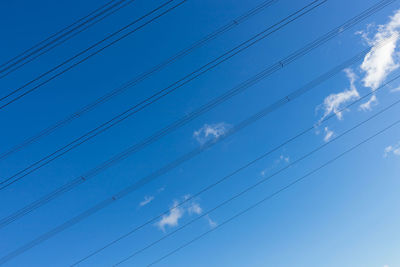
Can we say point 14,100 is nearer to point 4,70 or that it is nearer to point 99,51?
point 4,70

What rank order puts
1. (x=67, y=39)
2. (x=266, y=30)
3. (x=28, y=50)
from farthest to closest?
1. (x=266, y=30)
2. (x=67, y=39)
3. (x=28, y=50)

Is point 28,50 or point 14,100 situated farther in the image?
point 14,100

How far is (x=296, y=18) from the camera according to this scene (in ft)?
34.8

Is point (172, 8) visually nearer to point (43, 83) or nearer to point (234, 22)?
point (234, 22)

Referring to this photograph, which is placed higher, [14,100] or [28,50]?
[28,50]

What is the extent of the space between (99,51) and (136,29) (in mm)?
1836

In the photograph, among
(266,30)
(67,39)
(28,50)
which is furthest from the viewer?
(266,30)

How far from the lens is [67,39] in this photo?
9516 mm

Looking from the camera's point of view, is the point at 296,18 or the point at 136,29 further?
the point at 296,18

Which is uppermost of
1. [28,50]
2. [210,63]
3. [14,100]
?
[28,50]

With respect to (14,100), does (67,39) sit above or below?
above

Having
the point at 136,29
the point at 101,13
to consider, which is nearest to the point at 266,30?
the point at 136,29

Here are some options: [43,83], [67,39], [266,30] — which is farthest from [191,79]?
[43,83]

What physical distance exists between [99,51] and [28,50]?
2.52 meters
